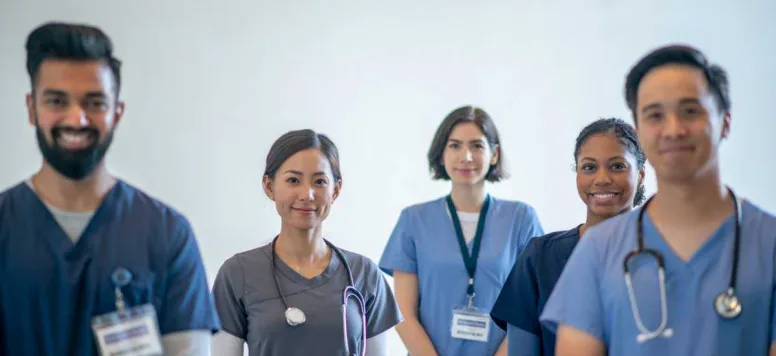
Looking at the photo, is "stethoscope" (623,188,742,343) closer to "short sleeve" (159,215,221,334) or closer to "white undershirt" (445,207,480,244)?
"short sleeve" (159,215,221,334)

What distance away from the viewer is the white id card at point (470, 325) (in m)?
3.20

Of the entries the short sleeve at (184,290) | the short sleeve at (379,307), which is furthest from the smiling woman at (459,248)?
the short sleeve at (184,290)

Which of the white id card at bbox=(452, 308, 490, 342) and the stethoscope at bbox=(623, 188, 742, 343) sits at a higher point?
the stethoscope at bbox=(623, 188, 742, 343)

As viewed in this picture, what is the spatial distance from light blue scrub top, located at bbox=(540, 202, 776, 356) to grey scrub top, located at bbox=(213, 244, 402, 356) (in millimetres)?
851

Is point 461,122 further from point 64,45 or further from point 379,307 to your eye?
point 64,45

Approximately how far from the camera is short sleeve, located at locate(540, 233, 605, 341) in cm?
172

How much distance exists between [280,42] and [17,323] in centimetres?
264

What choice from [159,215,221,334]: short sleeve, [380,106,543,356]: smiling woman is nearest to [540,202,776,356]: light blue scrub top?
[159,215,221,334]: short sleeve

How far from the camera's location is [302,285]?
2520mm

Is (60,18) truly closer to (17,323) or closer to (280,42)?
(280,42)

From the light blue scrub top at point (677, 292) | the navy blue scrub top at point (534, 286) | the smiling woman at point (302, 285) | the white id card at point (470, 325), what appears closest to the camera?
the light blue scrub top at point (677, 292)

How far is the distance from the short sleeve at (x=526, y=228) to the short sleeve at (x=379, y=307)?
0.82 meters

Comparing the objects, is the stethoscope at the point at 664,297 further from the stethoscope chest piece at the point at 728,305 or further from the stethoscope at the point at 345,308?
the stethoscope at the point at 345,308

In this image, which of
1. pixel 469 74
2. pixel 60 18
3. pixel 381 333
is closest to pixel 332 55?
pixel 469 74
